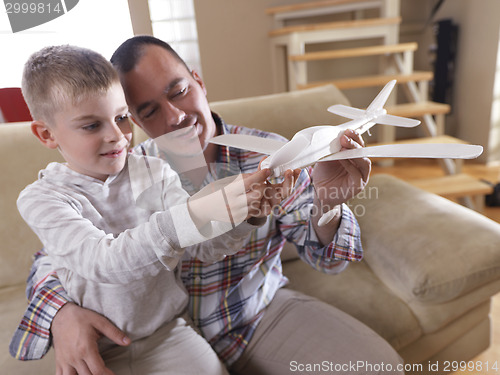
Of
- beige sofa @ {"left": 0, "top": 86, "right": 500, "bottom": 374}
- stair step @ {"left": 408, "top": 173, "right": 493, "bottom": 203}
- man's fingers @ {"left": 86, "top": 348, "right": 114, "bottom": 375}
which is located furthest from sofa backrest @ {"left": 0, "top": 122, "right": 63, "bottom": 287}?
stair step @ {"left": 408, "top": 173, "right": 493, "bottom": 203}

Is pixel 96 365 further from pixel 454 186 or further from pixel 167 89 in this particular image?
pixel 454 186

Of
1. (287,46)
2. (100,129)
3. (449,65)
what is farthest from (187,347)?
(449,65)

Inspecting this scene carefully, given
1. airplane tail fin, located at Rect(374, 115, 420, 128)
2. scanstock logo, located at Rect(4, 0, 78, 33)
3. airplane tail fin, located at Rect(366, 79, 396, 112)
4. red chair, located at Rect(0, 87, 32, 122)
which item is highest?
scanstock logo, located at Rect(4, 0, 78, 33)

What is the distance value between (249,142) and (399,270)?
1.74 ft

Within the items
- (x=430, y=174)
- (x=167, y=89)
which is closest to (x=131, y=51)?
(x=167, y=89)

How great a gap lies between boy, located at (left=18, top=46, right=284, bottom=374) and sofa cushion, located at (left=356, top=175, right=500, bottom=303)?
49 cm

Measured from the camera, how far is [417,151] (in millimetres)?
345

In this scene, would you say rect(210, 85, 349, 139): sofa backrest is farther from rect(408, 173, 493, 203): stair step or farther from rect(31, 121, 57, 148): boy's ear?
rect(408, 173, 493, 203): stair step

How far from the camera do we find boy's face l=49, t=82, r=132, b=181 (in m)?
0.29

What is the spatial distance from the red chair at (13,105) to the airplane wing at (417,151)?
0.28m

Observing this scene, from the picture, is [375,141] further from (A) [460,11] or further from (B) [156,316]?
(A) [460,11]

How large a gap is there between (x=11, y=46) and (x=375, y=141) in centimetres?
41

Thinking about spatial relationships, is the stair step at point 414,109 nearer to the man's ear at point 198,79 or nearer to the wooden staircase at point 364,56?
the wooden staircase at point 364,56

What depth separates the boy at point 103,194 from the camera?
0.97ft
